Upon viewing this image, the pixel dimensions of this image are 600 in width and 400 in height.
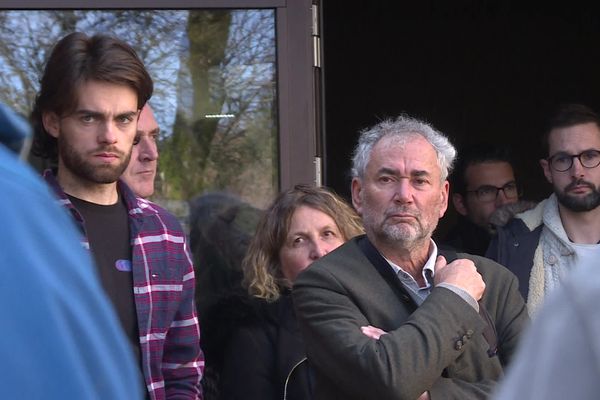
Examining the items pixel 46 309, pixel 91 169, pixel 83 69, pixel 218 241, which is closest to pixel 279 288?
pixel 218 241

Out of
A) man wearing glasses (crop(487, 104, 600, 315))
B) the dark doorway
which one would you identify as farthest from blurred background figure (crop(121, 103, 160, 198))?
the dark doorway

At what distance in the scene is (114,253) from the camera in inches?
121

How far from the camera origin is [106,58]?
125 inches

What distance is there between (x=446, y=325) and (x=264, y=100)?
188 cm

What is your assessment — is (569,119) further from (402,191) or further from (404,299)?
(404,299)

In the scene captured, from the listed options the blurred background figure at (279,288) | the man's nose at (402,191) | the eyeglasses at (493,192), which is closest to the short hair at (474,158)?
the eyeglasses at (493,192)

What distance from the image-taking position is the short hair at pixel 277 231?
145 inches

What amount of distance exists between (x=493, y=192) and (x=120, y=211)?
2.53m

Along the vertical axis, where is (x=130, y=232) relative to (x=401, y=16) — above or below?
below

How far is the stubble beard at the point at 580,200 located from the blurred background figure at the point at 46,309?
10.4 ft

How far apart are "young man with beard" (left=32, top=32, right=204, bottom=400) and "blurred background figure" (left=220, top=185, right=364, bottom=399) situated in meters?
0.34

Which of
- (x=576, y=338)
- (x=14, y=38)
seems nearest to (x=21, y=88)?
(x=14, y=38)

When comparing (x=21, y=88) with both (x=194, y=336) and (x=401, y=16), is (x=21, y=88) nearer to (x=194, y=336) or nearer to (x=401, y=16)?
(x=194, y=336)

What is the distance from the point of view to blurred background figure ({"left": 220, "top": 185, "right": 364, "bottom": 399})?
349cm
